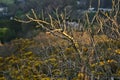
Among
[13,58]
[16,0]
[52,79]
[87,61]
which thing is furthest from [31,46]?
[16,0]

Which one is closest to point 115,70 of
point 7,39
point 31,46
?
point 31,46

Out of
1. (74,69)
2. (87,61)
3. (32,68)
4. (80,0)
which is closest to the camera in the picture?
(87,61)

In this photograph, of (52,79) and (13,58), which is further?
(13,58)

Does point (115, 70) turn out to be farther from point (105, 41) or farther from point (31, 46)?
point (31, 46)

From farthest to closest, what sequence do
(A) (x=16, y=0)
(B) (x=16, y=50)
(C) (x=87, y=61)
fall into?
(A) (x=16, y=0) → (B) (x=16, y=50) → (C) (x=87, y=61)

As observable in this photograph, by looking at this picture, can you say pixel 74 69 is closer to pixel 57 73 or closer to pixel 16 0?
pixel 57 73

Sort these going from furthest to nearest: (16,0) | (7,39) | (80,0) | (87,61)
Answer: (16,0), (80,0), (7,39), (87,61)

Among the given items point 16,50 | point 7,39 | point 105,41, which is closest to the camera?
point 105,41

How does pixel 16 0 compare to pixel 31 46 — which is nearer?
pixel 31 46

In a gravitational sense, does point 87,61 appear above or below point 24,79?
above
